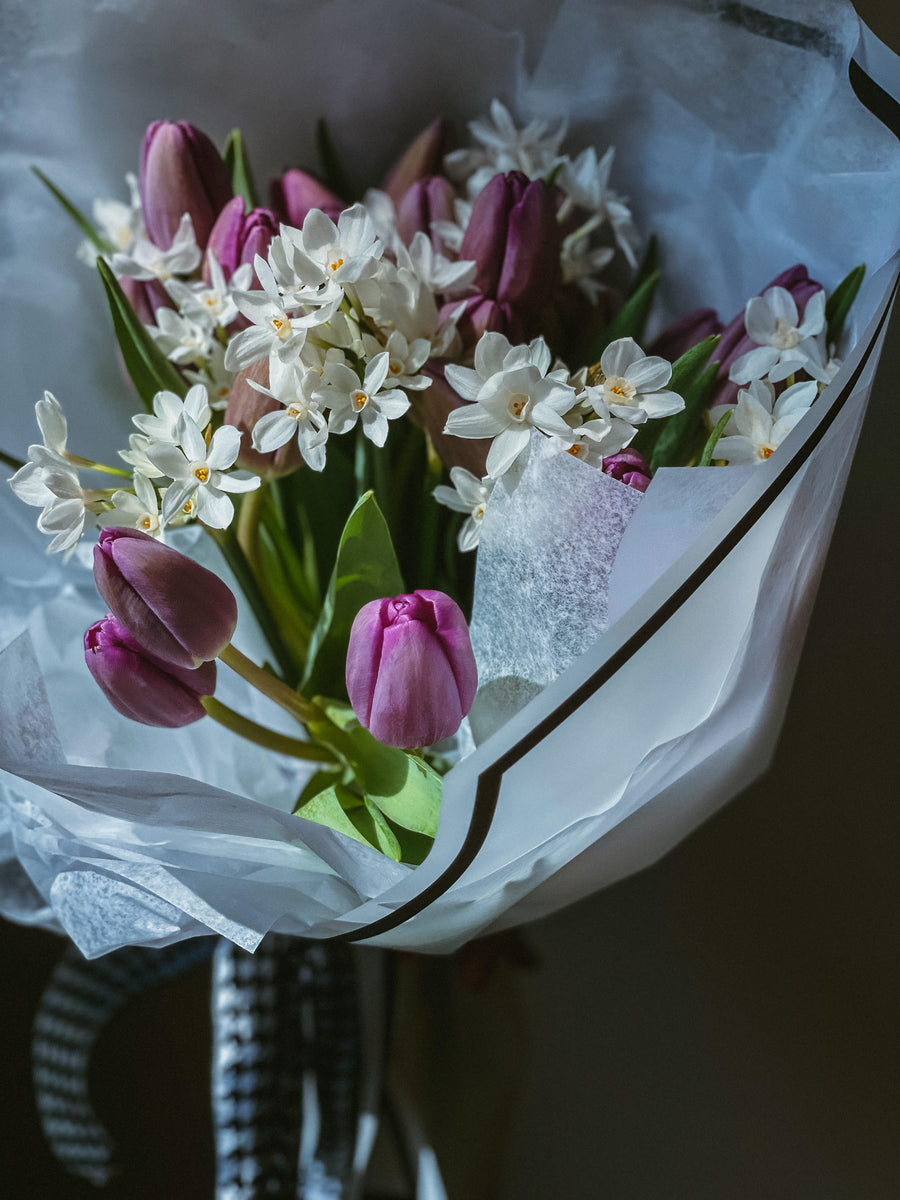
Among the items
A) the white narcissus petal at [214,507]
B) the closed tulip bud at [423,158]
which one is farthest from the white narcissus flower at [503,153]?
the white narcissus petal at [214,507]

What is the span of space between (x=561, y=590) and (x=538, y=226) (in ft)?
0.51

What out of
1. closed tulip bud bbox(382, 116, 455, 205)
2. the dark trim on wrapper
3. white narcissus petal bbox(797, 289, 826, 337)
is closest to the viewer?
the dark trim on wrapper

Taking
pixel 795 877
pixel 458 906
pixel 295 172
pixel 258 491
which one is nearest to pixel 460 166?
pixel 295 172

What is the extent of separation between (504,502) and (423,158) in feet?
0.78

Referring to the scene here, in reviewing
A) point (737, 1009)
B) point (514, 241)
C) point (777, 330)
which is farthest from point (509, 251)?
point (737, 1009)

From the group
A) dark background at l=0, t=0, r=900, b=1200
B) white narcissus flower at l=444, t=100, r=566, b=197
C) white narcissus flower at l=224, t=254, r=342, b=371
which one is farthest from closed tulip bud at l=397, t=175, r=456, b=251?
dark background at l=0, t=0, r=900, b=1200

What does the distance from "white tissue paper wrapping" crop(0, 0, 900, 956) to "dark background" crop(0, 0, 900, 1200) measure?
7.0 inches

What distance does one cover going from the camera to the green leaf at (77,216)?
47 centimetres

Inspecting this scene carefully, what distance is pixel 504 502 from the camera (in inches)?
12.8

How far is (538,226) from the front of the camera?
397 mm

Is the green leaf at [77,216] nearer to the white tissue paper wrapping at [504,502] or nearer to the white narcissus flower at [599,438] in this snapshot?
the white tissue paper wrapping at [504,502]

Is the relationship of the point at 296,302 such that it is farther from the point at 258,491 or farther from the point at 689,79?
the point at 689,79

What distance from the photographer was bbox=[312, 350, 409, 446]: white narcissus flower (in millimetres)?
331

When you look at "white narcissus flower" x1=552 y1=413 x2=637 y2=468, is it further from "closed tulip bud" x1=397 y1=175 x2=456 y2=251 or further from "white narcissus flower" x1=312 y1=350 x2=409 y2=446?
"closed tulip bud" x1=397 y1=175 x2=456 y2=251
